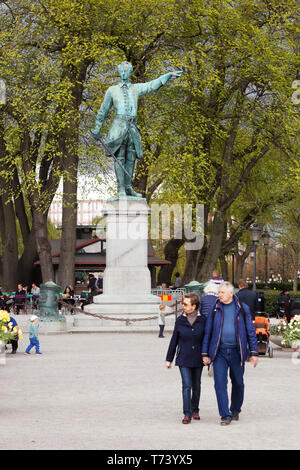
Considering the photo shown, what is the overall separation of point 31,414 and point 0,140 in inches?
1161

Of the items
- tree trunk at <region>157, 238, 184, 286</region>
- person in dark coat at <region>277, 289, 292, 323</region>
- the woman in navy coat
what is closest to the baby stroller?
the woman in navy coat

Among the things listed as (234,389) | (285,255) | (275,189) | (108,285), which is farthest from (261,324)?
(285,255)

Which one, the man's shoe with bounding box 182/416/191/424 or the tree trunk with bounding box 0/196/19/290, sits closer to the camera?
the man's shoe with bounding box 182/416/191/424

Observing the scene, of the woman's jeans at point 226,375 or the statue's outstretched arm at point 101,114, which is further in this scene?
the statue's outstretched arm at point 101,114

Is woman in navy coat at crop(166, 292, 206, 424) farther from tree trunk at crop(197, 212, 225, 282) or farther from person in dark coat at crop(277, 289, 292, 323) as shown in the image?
tree trunk at crop(197, 212, 225, 282)

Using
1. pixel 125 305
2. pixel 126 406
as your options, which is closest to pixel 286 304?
pixel 125 305

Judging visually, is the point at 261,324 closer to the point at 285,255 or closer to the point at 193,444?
the point at 193,444

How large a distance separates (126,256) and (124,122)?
4.02m

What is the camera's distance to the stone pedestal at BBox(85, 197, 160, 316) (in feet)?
84.0

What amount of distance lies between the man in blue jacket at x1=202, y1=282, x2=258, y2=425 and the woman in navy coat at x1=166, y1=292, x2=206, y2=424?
0.22 meters

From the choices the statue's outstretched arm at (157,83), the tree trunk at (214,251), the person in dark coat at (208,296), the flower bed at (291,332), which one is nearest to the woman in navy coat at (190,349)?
the person in dark coat at (208,296)

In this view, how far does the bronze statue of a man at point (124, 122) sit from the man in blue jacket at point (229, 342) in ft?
54.6

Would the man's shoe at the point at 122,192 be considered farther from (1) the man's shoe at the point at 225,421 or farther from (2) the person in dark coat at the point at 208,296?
(1) the man's shoe at the point at 225,421

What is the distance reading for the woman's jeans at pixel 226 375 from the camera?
945 cm
